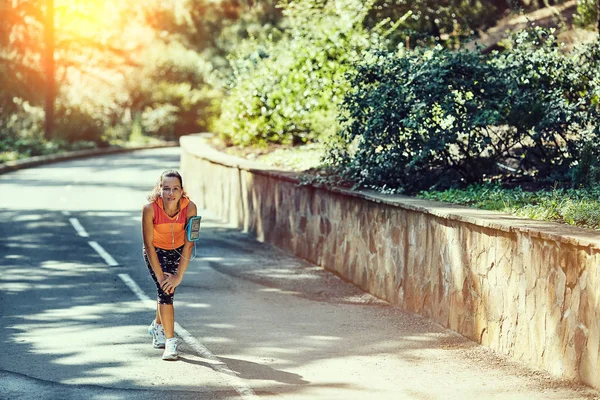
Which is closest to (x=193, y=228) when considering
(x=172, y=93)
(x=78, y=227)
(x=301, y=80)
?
(x=78, y=227)

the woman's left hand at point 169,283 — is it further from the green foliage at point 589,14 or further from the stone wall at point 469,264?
the green foliage at point 589,14

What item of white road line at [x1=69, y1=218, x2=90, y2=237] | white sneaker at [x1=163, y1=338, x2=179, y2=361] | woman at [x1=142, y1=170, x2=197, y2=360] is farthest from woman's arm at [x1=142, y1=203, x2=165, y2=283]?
white road line at [x1=69, y1=218, x2=90, y2=237]

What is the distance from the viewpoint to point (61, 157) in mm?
41625

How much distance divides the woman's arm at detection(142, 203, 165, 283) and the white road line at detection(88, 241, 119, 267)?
19.2 feet

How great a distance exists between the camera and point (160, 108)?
56.4 m

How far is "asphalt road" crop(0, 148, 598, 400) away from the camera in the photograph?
26.0ft

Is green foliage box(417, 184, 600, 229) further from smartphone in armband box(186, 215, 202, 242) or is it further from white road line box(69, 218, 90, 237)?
white road line box(69, 218, 90, 237)

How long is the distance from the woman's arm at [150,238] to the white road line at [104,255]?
5850mm

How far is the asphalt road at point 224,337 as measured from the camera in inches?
312

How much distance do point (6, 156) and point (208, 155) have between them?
52.4ft

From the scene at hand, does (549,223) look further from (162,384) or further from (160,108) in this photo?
(160,108)

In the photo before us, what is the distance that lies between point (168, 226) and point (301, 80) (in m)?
13.3

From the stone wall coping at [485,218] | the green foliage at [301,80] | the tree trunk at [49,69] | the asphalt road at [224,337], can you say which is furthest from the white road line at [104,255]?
the tree trunk at [49,69]

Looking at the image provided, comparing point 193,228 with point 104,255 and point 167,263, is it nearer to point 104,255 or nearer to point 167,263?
point 167,263
